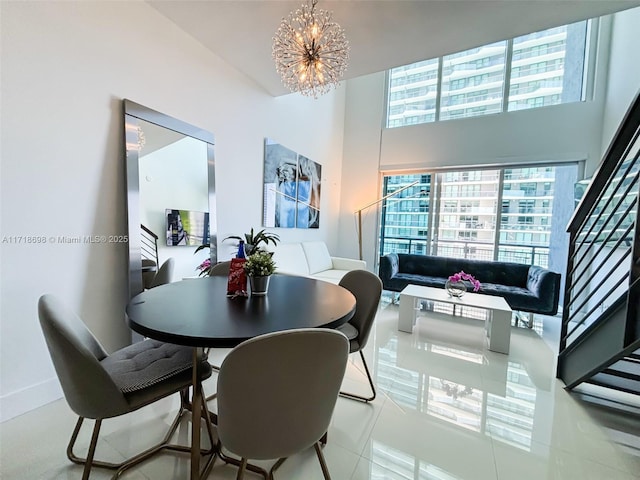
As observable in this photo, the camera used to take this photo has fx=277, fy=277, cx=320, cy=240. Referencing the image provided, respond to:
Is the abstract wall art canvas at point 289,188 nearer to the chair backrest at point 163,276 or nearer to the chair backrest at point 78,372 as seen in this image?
the chair backrest at point 163,276

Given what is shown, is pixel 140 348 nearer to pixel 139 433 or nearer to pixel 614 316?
pixel 139 433

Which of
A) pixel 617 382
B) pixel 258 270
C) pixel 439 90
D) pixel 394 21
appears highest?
pixel 439 90

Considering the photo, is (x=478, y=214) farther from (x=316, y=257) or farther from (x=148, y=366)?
(x=148, y=366)

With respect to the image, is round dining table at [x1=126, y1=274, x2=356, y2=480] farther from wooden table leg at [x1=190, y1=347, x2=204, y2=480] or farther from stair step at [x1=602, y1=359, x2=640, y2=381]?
stair step at [x1=602, y1=359, x2=640, y2=381]

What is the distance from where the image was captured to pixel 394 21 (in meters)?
2.03

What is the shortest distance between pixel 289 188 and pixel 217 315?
2949mm

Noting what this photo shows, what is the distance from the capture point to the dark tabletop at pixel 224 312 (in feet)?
3.05

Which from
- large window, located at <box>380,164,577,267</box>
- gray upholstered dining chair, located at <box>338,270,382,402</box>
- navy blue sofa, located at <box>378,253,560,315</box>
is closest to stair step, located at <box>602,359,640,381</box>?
navy blue sofa, located at <box>378,253,560,315</box>

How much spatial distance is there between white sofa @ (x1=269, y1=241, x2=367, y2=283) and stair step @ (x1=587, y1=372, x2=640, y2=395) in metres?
2.41

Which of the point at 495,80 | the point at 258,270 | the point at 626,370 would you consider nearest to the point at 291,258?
the point at 258,270

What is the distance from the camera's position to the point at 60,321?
0.97 m

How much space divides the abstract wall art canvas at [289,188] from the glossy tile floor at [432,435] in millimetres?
2175

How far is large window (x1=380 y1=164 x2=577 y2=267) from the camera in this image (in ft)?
13.8

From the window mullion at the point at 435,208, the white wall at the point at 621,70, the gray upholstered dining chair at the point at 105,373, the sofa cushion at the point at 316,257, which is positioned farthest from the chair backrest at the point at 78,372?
the window mullion at the point at 435,208
